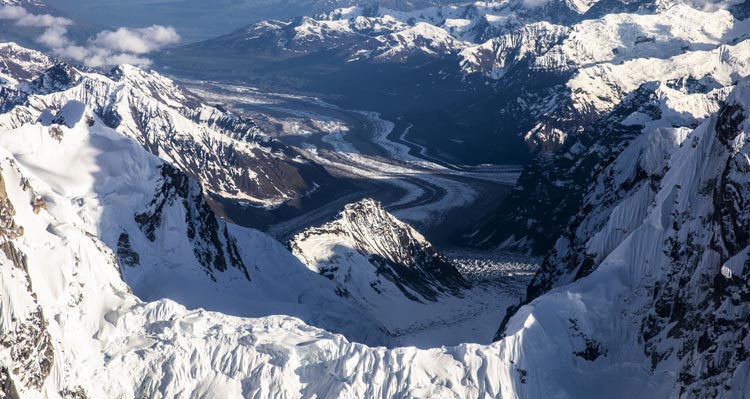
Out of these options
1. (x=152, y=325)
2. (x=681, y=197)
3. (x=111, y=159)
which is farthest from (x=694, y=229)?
(x=111, y=159)

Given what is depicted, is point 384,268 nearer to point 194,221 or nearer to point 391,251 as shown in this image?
point 391,251

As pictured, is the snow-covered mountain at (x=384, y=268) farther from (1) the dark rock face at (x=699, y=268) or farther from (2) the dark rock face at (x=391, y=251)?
(1) the dark rock face at (x=699, y=268)

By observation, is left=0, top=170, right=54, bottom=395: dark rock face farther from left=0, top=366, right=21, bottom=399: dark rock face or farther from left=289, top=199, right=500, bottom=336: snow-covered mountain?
left=289, top=199, right=500, bottom=336: snow-covered mountain

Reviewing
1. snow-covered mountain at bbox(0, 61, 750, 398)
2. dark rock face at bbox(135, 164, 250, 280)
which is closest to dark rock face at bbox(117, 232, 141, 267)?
dark rock face at bbox(135, 164, 250, 280)

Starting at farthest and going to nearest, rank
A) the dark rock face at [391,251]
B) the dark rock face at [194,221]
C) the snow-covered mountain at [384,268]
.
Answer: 1. the dark rock face at [391,251]
2. the snow-covered mountain at [384,268]
3. the dark rock face at [194,221]

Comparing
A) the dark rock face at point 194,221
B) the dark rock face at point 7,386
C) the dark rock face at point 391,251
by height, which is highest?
the dark rock face at point 7,386

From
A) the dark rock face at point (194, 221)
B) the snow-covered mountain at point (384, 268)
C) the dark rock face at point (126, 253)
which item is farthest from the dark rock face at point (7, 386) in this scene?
the snow-covered mountain at point (384, 268)

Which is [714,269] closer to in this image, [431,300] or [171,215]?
[171,215]

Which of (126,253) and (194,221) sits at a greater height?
(126,253)

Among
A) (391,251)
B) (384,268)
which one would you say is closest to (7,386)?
(384,268)
